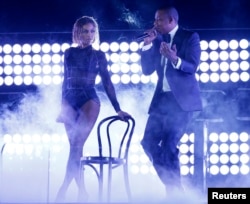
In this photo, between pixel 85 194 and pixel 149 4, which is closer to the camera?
pixel 85 194

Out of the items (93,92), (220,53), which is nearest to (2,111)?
(93,92)

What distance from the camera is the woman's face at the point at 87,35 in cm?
535

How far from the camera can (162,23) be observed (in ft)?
17.5

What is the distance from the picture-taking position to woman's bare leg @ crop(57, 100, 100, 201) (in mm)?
5254

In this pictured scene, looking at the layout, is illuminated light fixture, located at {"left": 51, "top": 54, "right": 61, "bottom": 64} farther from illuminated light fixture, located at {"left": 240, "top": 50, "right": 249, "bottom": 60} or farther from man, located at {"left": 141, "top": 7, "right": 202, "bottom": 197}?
illuminated light fixture, located at {"left": 240, "top": 50, "right": 249, "bottom": 60}

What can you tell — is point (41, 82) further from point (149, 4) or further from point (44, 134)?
point (149, 4)

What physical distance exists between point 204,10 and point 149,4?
0.49 meters

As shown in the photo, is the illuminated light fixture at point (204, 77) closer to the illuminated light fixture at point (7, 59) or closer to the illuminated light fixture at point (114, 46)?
the illuminated light fixture at point (114, 46)

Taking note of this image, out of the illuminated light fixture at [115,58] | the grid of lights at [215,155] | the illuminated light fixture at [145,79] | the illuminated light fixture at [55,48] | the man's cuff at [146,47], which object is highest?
the illuminated light fixture at [55,48]

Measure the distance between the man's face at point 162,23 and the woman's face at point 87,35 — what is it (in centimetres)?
55

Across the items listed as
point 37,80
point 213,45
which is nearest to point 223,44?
point 213,45

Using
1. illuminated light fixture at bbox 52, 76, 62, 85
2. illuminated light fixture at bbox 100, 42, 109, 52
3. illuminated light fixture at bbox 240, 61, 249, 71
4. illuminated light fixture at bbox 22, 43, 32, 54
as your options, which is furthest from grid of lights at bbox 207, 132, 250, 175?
illuminated light fixture at bbox 22, 43, 32, 54

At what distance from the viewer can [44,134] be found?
18.3 feet

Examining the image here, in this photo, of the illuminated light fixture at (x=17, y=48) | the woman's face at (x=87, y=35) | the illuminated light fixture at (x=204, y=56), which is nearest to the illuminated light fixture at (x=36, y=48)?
the illuminated light fixture at (x=17, y=48)
